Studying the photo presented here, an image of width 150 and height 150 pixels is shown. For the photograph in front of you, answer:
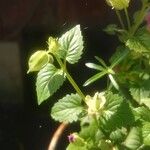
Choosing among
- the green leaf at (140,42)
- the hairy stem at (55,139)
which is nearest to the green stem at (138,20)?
the green leaf at (140,42)

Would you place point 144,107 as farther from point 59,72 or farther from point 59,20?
point 59,20

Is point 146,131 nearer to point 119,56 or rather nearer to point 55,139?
point 119,56

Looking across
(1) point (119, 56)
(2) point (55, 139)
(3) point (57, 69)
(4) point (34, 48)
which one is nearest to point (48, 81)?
(3) point (57, 69)

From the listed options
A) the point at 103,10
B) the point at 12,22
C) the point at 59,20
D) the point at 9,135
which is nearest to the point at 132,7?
the point at 103,10

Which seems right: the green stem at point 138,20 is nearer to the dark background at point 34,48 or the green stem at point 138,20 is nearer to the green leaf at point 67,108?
Answer: the green leaf at point 67,108

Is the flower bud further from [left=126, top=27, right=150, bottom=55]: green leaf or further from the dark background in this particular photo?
the dark background
